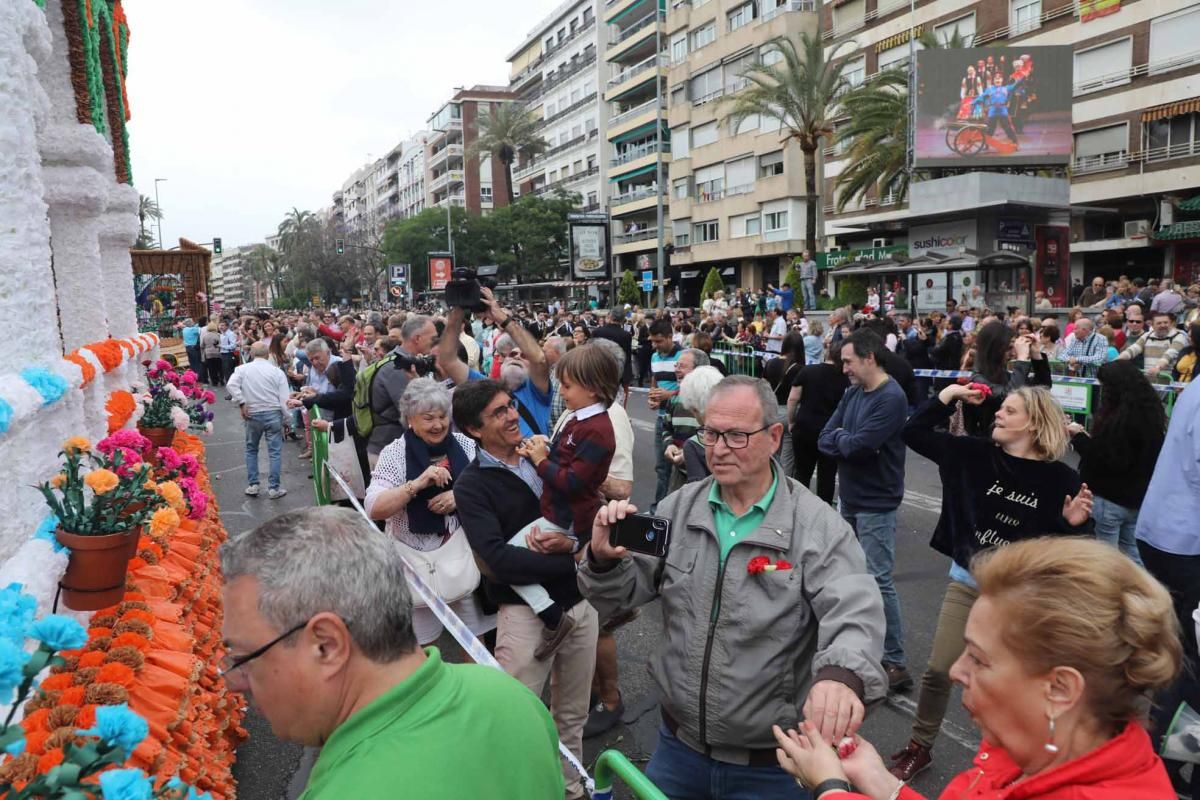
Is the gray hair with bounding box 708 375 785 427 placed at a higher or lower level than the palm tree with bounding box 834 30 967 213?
lower

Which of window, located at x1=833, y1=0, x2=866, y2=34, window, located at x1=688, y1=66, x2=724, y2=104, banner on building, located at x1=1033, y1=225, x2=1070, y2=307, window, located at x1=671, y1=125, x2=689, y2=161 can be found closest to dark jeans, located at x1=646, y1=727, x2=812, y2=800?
banner on building, located at x1=1033, y1=225, x2=1070, y2=307

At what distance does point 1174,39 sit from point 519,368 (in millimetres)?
31328

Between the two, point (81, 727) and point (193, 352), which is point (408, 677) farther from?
point (193, 352)

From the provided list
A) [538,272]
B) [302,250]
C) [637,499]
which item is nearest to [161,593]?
[637,499]

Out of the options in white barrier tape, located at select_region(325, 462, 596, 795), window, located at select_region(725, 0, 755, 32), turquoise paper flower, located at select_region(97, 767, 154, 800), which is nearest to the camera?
turquoise paper flower, located at select_region(97, 767, 154, 800)

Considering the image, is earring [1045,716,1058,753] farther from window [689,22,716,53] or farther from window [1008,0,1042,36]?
window [689,22,716,53]

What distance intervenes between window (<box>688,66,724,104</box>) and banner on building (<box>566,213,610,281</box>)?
11.7m

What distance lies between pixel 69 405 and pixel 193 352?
74.8ft

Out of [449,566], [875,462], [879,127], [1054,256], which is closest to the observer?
[449,566]

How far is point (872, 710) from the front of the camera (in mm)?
2234

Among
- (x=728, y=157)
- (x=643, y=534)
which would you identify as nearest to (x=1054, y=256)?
(x=728, y=157)

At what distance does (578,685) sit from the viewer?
3.82 metres

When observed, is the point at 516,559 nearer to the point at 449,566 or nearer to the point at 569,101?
the point at 449,566

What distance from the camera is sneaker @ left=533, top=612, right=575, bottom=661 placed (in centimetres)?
364
